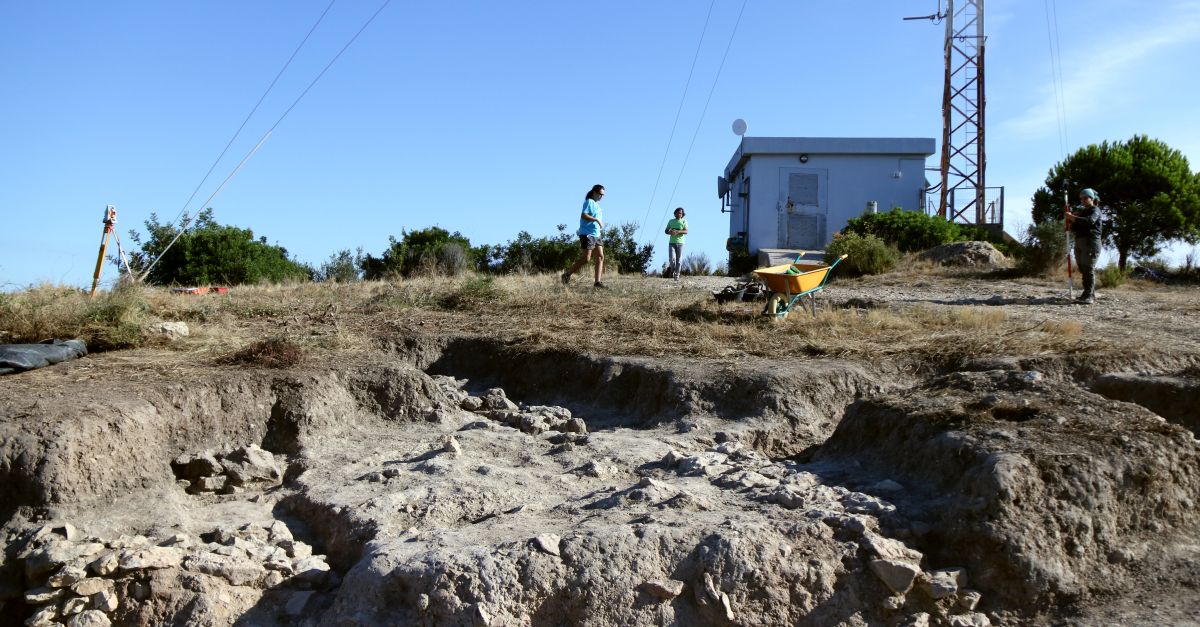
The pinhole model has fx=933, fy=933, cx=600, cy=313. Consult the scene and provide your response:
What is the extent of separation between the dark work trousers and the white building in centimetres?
1415

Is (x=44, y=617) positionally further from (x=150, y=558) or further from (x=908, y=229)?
(x=908, y=229)

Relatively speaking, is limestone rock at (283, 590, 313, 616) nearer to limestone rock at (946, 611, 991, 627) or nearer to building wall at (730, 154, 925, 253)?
limestone rock at (946, 611, 991, 627)

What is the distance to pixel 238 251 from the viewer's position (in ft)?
72.5

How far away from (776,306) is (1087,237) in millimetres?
4751

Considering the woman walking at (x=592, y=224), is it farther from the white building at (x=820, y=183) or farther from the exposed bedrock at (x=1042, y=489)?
the white building at (x=820, y=183)

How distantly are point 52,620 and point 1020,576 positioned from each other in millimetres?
4661

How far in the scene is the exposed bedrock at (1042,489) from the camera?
4363mm

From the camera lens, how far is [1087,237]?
11602mm

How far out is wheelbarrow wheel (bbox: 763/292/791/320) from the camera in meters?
9.54

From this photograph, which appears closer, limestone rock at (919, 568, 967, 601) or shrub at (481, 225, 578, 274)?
limestone rock at (919, 568, 967, 601)

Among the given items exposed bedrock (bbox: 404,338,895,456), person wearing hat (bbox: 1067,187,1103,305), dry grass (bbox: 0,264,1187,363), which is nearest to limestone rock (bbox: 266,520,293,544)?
dry grass (bbox: 0,264,1187,363)

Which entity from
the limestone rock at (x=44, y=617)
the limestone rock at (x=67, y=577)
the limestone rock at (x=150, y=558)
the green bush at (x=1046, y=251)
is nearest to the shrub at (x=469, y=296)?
the limestone rock at (x=150, y=558)

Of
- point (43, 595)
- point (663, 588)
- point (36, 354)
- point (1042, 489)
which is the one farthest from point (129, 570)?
point (1042, 489)

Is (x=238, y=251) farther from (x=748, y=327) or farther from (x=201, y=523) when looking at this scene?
(x=201, y=523)
